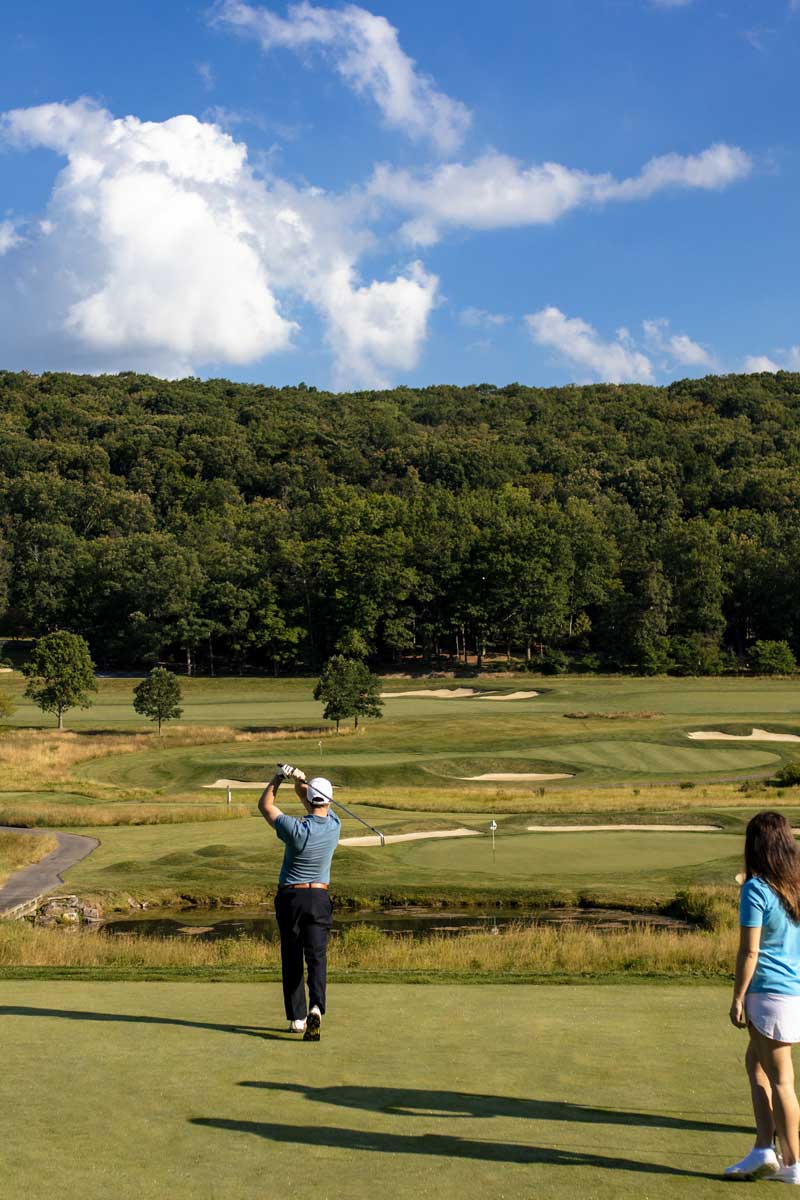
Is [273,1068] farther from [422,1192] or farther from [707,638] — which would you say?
[707,638]

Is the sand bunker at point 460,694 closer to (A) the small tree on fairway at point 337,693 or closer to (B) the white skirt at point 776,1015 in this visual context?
(A) the small tree on fairway at point 337,693

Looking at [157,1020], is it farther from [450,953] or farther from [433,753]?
[433,753]

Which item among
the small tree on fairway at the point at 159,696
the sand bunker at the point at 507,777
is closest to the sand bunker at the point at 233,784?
the sand bunker at the point at 507,777

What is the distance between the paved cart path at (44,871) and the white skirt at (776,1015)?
1728 centimetres

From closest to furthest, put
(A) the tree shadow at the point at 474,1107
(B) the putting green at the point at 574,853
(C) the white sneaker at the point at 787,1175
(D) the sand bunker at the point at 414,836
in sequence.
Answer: (C) the white sneaker at the point at 787,1175
(A) the tree shadow at the point at 474,1107
(B) the putting green at the point at 574,853
(D) the sand bunker at the point at 414,836

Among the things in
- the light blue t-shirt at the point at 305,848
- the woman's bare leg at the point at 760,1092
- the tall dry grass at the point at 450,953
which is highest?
the light blue t-shirt at the point at 305,848

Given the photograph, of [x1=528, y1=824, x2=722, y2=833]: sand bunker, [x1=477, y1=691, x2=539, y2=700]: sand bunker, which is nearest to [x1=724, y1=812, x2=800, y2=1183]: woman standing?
[x1=528, y1=824, x2=722, y2=833]: sand bunker

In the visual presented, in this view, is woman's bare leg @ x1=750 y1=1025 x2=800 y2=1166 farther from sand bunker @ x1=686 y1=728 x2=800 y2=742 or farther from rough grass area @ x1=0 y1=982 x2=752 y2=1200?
sand bunker @ x1=686 y1=728 x2=800 y2=742

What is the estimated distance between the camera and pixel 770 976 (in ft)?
19.2

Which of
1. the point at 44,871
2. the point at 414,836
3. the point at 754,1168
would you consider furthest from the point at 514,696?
the point at 754,1168

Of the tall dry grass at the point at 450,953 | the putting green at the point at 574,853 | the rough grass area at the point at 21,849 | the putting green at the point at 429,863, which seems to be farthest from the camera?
the rough grass area at the point at 21,849

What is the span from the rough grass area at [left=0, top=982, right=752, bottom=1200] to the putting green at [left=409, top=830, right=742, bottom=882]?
15.5 meters

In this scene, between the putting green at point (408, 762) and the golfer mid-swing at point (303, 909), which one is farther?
the putting green at point (408, 762)

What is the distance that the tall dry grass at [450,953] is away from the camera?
45.6 ft
